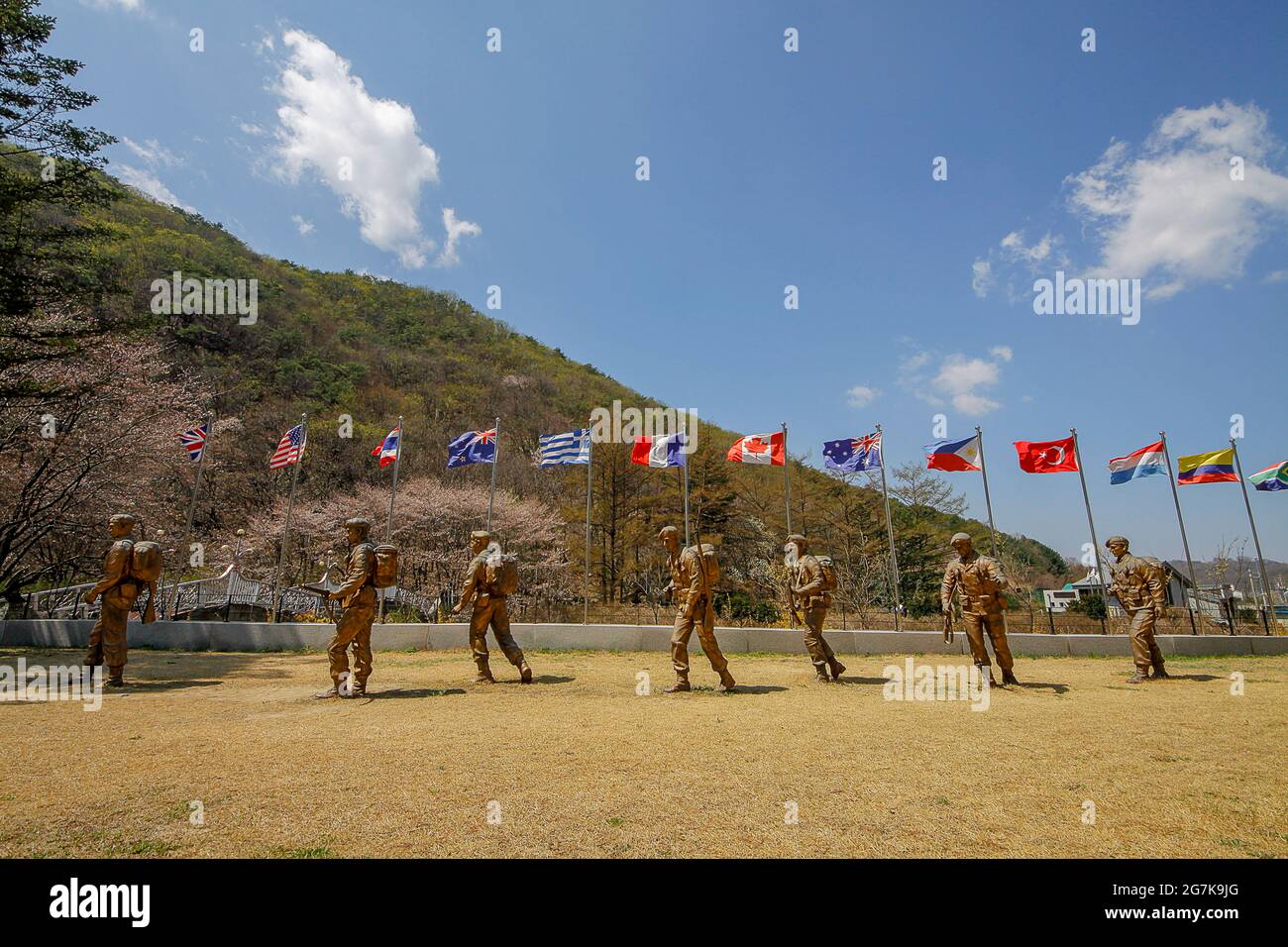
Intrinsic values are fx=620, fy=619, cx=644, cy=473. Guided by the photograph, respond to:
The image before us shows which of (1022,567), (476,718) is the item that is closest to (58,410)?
(476,718)

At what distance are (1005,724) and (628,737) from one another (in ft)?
13.9

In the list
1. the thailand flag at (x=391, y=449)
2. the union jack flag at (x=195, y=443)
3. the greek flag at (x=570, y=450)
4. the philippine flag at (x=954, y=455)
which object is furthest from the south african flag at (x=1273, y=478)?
the union jack flag at (x=195, y=443)

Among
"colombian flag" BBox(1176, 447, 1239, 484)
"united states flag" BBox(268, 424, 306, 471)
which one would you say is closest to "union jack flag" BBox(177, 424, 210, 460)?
"united states flag" BBox(268, 424, 306, 471)

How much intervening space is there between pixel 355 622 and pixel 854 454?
1465 centimetres

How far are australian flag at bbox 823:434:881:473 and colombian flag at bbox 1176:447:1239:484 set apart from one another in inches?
415

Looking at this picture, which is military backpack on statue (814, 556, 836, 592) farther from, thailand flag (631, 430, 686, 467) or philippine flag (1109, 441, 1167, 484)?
philippine flag (1109, 441, 1167, 484)

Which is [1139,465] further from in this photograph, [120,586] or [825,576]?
[120,586]

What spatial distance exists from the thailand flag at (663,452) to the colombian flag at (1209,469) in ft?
54.1

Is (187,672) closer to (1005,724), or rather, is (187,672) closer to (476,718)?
(476,718)

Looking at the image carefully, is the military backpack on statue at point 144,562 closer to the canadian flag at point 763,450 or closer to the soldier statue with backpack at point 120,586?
the soldier statue with backpack at point 120,586

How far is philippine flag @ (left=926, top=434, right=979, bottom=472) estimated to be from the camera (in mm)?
18984

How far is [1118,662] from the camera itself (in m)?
14.2

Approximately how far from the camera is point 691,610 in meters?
9.41

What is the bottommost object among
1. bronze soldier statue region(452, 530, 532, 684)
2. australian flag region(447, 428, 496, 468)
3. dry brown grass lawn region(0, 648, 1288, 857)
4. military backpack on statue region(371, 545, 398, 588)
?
dry brown grass lawn region(0, 648, 1288, 857)
